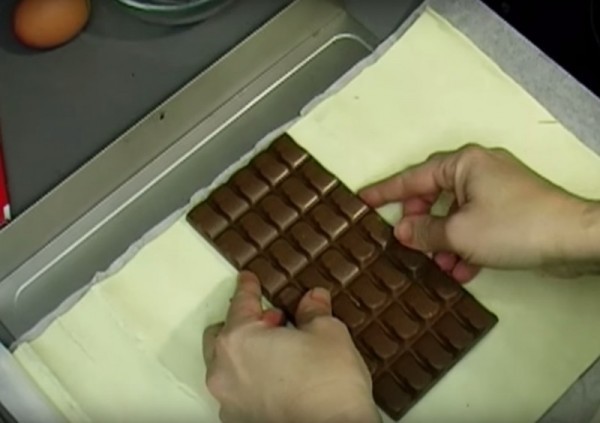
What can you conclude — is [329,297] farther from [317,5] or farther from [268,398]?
[317,5]

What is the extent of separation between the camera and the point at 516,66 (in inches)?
45.3

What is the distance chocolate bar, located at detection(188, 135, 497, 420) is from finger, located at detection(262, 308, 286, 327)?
0.01m

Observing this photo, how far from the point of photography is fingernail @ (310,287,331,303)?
1.02 meters

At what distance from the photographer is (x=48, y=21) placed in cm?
114

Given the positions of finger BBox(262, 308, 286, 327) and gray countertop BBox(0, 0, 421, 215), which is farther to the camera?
gray countertop BBox(0, 0, 421, 215)

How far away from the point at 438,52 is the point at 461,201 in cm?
20

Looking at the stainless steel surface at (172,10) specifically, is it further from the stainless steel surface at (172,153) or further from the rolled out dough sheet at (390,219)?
the rolled out dough sheet at (390,219)

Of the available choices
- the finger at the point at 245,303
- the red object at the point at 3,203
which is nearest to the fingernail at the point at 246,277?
the finger at the point at 245,303

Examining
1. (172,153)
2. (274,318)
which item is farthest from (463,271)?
(172,153)

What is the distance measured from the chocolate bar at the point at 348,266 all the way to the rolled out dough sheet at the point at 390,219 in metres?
0.02

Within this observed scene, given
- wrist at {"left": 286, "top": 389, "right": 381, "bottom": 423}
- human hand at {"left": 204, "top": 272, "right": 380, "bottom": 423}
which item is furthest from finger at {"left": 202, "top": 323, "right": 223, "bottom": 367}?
wrist at {"left": 286, "top": 389, "right": 381, "bottom": 423}

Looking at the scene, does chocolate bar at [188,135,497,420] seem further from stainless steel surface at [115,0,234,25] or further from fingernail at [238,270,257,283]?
stainless steel surface at [115,0,234,25]

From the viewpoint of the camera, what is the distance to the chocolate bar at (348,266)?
1016 millimetres

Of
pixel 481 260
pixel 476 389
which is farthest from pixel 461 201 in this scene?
pixel 476 389
